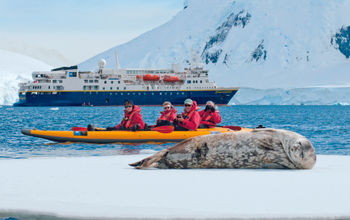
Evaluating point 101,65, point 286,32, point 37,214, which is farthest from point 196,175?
point 286,32

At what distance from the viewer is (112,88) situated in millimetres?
83938

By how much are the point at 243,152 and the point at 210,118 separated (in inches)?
309

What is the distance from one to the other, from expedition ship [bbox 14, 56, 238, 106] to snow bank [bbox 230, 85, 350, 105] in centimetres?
2477

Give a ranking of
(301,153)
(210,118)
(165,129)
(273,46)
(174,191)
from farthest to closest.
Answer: (273,46) < (210,118) < (165,129) < (301,153) < (174,191)

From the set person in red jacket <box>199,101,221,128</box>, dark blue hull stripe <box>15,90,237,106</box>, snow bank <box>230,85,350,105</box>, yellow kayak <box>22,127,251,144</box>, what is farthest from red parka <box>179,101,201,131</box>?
snow bank <box>230,85,350,105</box>

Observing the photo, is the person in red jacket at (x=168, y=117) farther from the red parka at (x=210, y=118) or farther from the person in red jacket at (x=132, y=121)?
the red parka at (x=210, y=118)

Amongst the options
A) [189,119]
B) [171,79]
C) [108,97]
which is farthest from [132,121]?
[171,79]

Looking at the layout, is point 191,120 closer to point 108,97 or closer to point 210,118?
point 210,118

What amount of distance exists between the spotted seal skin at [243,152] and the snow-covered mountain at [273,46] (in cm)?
13009

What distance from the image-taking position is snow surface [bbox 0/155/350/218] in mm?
5496

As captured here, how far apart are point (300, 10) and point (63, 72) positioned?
98045mm

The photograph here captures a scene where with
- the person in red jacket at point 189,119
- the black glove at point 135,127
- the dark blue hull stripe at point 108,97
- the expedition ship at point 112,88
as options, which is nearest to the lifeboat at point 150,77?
the expedition ship at point 112,88

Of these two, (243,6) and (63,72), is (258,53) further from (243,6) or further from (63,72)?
(63,72)

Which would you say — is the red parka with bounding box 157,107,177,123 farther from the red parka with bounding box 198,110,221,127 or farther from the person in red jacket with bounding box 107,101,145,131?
the red parka with bounding box 198,110,221,127
